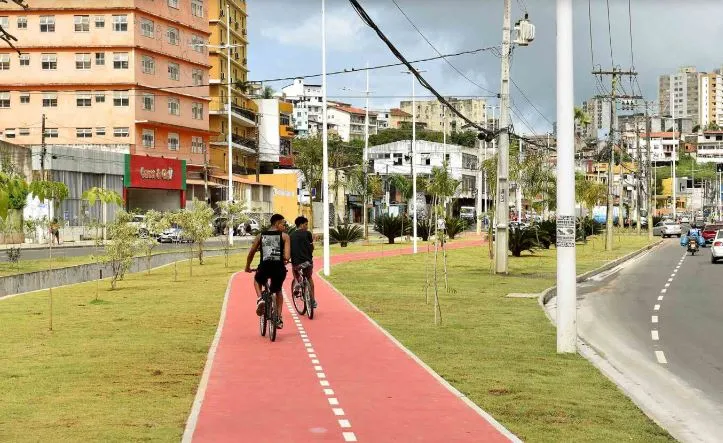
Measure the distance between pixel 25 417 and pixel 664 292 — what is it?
23078mm

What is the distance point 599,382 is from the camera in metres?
13.4

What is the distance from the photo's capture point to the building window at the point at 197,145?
8550cm

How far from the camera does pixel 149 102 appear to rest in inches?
3132

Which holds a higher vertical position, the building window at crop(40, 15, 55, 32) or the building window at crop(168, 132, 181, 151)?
the building window at crop(40, 15, 55, 32)

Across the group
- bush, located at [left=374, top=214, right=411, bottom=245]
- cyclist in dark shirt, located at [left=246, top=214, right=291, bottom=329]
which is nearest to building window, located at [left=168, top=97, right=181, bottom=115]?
bush, located at [left=374, top=214, right=411, bottom=245]

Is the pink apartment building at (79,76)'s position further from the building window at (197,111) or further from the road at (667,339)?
the road at (667,339)

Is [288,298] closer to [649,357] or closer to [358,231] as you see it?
[649,357]

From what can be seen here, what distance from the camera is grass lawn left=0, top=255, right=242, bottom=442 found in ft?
33.2

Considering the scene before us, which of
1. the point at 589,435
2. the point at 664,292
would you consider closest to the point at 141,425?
the point at 589,435

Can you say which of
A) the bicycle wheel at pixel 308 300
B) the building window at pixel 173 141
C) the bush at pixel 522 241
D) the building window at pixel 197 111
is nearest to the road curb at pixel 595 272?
the bush at pixel 522 241

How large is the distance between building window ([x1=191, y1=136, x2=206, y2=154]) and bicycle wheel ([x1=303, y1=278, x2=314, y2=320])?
65.8 metres

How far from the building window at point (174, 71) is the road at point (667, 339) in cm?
5150

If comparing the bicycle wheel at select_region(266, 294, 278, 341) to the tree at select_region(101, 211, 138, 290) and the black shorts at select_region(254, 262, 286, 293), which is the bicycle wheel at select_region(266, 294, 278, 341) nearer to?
the black shorts at select_region(254, 262, 286, 293)

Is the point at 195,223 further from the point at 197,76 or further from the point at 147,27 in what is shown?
the point at 197,76
